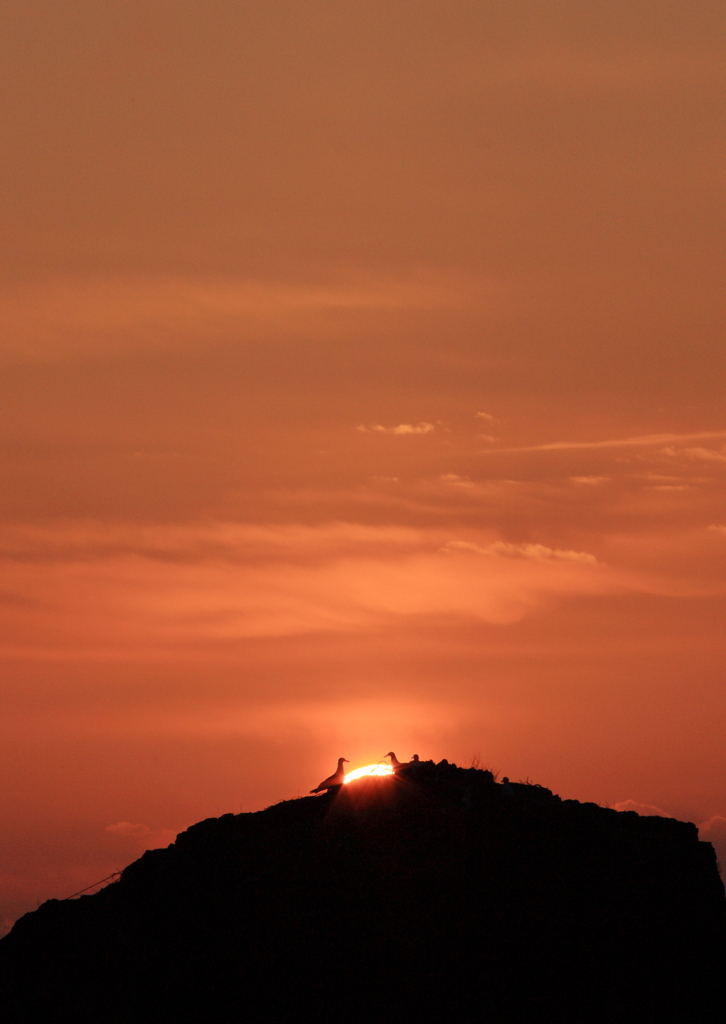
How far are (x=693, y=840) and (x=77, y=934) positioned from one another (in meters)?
22.0

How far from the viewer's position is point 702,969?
4103cm

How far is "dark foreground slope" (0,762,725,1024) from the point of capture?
3878 cm

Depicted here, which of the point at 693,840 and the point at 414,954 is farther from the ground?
the point at 693,840

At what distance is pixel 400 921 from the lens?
4041 centimetres

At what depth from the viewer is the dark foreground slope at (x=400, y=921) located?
38.8 m

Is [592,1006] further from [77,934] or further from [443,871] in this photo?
[77,934]

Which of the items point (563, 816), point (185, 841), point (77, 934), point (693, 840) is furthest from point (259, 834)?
point (693, 840)

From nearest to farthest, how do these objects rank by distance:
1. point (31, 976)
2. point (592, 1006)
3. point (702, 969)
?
point (592, 1006) < point (702, 969) < point (31, 976)

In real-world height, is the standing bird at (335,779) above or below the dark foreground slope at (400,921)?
above

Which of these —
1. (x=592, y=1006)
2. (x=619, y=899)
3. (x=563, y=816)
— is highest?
(x=563, y=816)

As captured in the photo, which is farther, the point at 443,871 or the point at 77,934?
the point at 77,934

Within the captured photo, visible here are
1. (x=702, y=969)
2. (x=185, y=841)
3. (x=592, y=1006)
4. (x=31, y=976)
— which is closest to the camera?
(x=592, y=1006)

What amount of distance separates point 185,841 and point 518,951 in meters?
13.5

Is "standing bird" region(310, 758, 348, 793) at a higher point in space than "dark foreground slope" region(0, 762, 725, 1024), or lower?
higher
